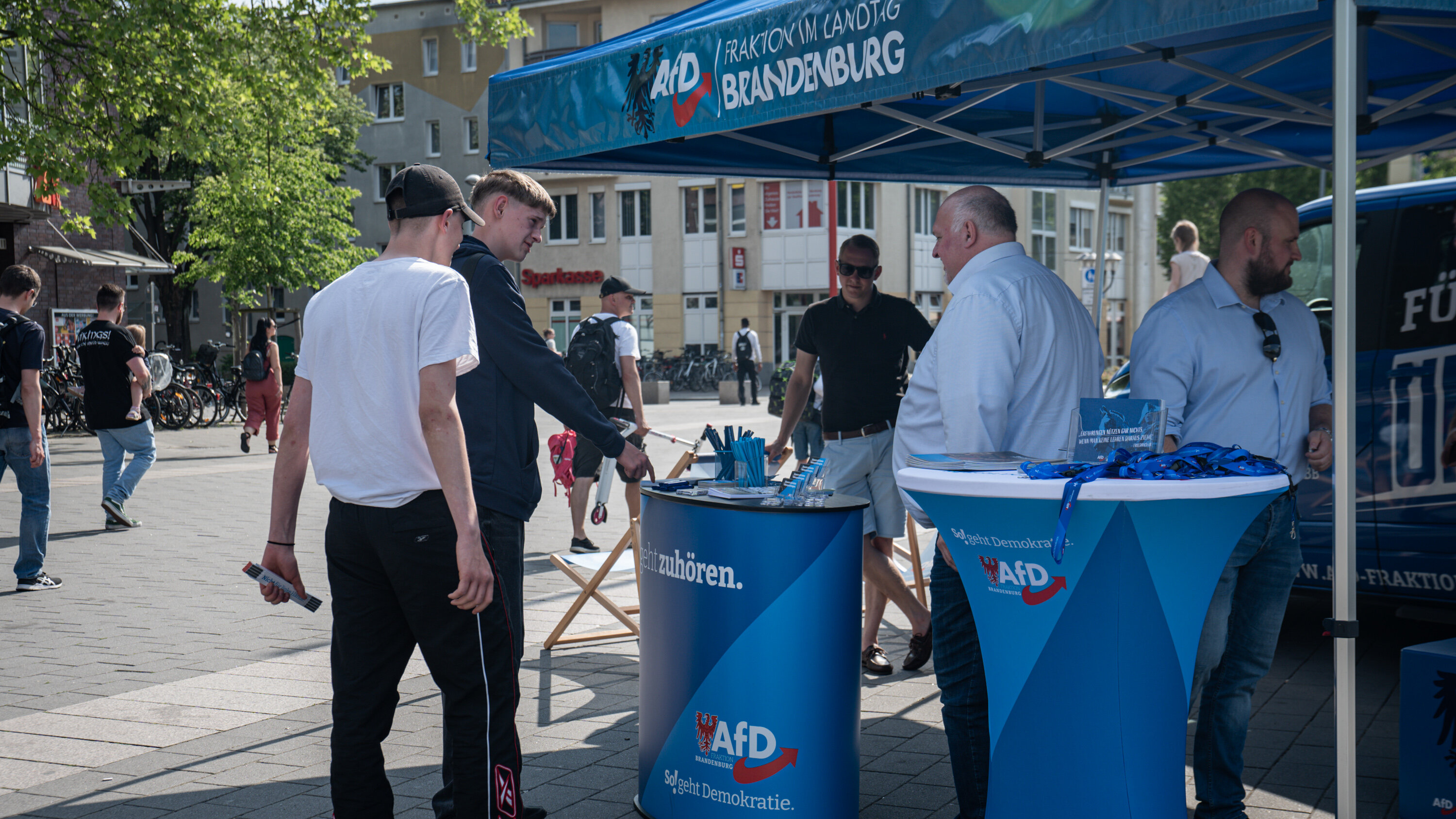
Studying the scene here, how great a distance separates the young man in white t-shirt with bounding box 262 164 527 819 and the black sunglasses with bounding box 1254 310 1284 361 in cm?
230

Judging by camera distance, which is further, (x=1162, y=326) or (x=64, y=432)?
(x=64, y=432)

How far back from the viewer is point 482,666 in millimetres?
3188

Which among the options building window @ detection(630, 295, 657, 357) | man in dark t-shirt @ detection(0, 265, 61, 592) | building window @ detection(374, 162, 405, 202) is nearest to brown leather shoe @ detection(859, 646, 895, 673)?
man in dark t-shirt @ detection(0, 265, 61, 592)

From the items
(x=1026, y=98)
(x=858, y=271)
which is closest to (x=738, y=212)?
(x=1026, y=98)

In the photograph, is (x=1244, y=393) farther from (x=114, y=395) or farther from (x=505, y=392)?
(x=114, y=395)

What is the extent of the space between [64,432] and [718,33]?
773 inches

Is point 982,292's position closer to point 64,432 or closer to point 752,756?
point 752,756

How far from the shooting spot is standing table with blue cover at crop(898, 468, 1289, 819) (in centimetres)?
286

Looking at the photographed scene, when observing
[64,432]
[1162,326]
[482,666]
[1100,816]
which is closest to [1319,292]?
[1162,326]

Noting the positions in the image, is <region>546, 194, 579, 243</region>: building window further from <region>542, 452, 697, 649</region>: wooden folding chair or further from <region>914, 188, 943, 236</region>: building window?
<region>542, 452, 697, 649</region>: wooden folding chair

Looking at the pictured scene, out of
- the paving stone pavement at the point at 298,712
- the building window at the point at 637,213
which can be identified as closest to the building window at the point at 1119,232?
the building window at the point at 637,213

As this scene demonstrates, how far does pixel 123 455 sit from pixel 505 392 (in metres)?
7.70

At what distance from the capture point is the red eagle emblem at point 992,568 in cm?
302

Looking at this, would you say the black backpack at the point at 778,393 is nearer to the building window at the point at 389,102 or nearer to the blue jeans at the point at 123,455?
the blue jeans at the point at 123,455
